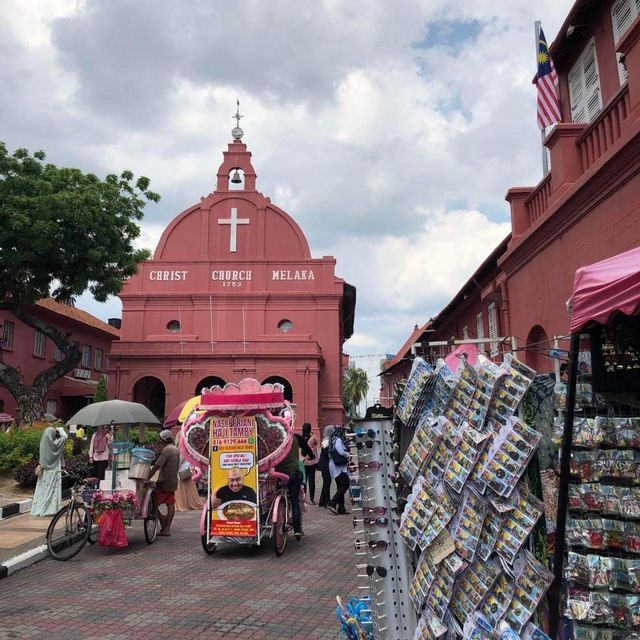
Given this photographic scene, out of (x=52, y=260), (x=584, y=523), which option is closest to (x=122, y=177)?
(x=52, y=260)

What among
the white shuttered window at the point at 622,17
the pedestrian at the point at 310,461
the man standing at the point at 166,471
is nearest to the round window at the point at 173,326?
the pedestrian at the point at 310,461

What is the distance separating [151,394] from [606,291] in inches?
1067

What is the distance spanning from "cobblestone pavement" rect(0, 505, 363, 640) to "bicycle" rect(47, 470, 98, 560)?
214 mm

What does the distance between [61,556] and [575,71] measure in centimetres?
1072

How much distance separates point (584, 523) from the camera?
2918 millimetres

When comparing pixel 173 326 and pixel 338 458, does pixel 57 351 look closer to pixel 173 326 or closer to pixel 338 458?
pixel 173 326

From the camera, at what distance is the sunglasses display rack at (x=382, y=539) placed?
3.64 m

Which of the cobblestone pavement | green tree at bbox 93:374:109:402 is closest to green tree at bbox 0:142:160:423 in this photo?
green tree at bbox 93:374:109:402

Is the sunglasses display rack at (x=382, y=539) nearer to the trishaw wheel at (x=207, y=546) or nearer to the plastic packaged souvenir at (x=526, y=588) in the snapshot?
A: the plastic packaged souvenir at (x=526, y=588)

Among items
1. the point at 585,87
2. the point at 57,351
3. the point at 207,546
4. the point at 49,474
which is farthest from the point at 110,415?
the point at 57,351

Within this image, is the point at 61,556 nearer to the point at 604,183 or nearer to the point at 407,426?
the point at 407,426

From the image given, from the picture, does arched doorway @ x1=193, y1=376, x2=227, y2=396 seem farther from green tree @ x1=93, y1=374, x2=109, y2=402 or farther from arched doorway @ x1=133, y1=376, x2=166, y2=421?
green tree @ x1=93, y1=374, x2=109, y2=402

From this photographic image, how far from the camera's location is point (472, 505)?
10.8 ft

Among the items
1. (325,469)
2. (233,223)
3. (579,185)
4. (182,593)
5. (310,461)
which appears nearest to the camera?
(182,593)
